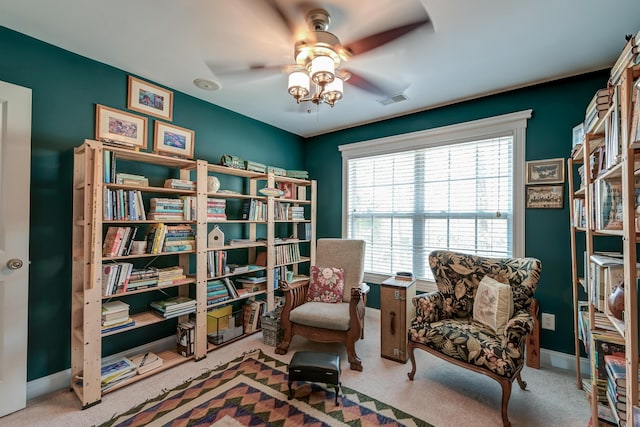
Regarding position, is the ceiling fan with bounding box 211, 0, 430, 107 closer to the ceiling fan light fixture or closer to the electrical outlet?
the ceiling fan light fixture

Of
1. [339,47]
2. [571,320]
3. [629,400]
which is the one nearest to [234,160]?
[339,47]

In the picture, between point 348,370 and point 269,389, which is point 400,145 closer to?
point 348,370

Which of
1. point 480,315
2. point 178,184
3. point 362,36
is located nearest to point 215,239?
point 178,184

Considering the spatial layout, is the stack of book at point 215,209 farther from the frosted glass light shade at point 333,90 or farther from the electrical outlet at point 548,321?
the electrical outlet at point 548,321

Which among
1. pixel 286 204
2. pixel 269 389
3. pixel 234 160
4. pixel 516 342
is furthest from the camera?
pixel 286 204

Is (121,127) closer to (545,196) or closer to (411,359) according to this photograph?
(411,359)

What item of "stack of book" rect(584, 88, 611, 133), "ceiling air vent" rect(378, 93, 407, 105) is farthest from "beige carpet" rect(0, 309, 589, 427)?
"ceiling air vent" rect(378, 93, 407, 105)

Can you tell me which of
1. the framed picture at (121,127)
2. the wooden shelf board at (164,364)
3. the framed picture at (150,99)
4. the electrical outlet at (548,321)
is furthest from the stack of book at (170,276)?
the electrical outlet at (548,321)

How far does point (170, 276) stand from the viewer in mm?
2469

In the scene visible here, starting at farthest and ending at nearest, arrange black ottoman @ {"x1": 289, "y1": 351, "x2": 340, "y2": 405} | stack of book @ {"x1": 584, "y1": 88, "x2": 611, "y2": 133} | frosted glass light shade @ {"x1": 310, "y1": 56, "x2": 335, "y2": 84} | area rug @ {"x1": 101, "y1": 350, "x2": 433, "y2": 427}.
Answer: black ottoman @ {"x1": 289, "y1": 351, "x2": 340, "y2": 405} → area rug @ {"x1": 101, "y1": 350, "x2": 433, "y2": 427} → frosted glass light shade @ {"x1": 310, "y1": 56, "x2": 335, "y2": 84} → stack of book @ {"x1": 584, "y1": 88, "x2": 611, "y2": 133}

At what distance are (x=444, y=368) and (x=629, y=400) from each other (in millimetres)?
1516

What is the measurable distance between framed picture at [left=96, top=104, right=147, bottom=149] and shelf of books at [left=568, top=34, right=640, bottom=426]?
2.99 m

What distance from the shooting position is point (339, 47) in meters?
1.93

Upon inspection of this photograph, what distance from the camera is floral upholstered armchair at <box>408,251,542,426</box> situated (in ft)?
5.93
